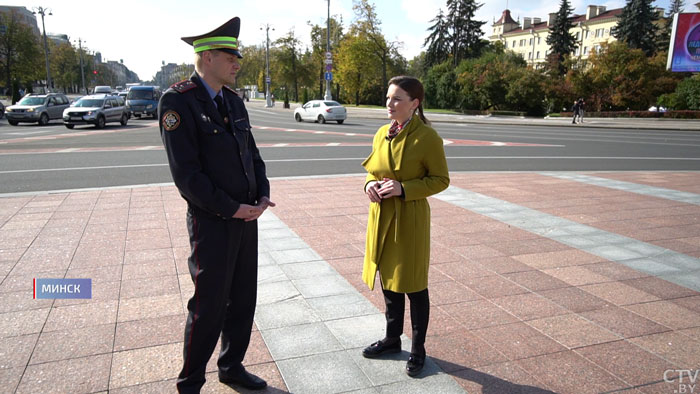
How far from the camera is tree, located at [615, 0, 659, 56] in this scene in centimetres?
6050

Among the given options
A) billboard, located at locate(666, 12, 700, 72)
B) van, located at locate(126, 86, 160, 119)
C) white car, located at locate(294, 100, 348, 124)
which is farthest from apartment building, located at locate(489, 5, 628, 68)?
van, located at locate(126, 86, 160, 119)

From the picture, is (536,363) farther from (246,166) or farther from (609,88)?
(609,88)

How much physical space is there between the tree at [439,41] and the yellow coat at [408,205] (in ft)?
244

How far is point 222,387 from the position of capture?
294 centimetres

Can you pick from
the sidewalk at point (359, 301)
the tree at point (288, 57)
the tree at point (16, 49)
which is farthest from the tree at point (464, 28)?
the sidewalk at point (359, 301)

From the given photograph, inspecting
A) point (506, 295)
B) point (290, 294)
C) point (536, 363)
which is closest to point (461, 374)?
point (536, 363)

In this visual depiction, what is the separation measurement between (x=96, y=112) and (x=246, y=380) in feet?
78.7

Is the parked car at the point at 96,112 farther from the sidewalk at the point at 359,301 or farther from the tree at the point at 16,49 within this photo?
the tree at the point at 16,49

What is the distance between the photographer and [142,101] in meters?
31.2

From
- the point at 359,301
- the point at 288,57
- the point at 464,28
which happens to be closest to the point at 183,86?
the point at 359,301
